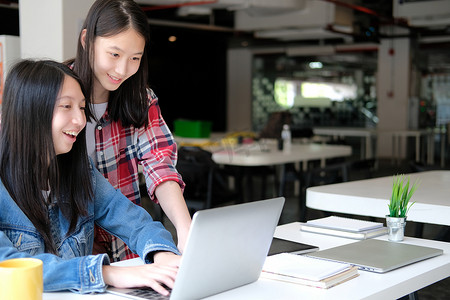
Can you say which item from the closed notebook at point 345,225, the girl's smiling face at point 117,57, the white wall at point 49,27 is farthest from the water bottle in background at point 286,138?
the girl's smiling face at point 117,57

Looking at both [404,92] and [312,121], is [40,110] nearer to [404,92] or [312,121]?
[404,92]

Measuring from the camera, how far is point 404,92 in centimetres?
1459

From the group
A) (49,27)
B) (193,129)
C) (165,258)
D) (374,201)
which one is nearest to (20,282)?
(165,258)

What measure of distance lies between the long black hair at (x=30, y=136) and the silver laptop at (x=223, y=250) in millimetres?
331

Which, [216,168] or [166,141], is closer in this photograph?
[166,141]

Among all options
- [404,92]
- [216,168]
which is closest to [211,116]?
[404,92]

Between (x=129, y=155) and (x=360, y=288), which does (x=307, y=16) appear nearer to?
(x=129, y=155)

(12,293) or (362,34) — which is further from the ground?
(362,34)

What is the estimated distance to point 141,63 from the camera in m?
2.02

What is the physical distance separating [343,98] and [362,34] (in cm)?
496

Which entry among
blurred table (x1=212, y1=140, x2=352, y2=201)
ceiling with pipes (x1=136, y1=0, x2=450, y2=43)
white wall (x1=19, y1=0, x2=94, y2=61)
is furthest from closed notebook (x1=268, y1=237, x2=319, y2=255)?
ceiling with pipes (x1=136, y1=0, x2=450, y2=43)

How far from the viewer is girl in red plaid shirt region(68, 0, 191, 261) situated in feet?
6.10

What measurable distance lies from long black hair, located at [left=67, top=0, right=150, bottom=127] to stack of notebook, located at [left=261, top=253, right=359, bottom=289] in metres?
0.71

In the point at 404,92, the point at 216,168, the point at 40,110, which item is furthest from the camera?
the point at 404,92
